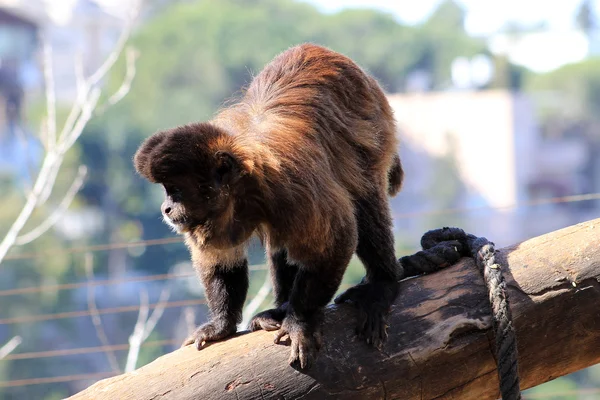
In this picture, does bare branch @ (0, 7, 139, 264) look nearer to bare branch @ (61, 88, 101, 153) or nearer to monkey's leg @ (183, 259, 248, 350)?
bare branch @ (61, 88, 101, 153)

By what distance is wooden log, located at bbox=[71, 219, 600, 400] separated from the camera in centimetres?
353

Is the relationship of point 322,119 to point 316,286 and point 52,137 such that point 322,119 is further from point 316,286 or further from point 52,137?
point 52,137

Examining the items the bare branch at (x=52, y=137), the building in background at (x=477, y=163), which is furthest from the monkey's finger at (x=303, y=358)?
the building in background at (x=477, y=163)

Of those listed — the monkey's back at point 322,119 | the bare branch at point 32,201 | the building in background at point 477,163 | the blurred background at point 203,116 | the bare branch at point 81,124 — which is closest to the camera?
the monkey's back at point 322,119

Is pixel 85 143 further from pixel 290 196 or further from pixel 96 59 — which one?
pixel 290 196

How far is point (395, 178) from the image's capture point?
16.1ft

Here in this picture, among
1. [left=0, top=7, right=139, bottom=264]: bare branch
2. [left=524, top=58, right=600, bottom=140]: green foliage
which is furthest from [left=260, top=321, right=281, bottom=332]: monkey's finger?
[left=524, top=58, right=600, bottom=140]: green foliage

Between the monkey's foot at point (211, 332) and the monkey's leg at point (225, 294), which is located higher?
the monkey's leg at point (225, 294)

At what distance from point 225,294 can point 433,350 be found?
1.12 meters

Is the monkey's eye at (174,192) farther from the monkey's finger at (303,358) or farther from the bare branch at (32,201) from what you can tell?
the bare branch at (32,201)

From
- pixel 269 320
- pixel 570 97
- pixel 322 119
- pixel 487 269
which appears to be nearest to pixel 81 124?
Result: pixel 322 119

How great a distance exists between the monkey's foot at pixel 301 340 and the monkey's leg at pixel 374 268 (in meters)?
0.21

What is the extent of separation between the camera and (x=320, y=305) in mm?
3824

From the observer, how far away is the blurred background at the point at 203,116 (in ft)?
101
